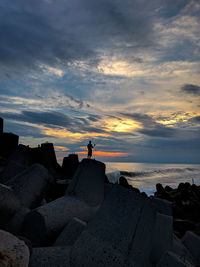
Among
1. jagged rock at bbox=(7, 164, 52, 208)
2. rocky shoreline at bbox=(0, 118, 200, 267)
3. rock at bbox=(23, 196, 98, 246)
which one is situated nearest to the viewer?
rocky shoreline at bbox=(0, 118, 200, 267)

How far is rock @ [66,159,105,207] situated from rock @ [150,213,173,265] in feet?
3.91

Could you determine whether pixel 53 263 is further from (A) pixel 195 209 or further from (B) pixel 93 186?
(A) pixel 195 209

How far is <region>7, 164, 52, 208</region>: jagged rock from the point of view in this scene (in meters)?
3.79

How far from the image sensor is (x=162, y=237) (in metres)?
2.91

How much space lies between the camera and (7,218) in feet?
9.97

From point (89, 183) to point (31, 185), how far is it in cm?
107

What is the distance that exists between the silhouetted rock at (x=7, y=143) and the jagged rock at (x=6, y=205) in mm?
5666

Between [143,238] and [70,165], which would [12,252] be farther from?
[70,165]

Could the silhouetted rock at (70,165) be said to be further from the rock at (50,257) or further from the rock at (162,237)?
the rock at (50,257)

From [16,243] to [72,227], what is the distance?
1.13 m

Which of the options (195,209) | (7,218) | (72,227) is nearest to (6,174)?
(7,218)

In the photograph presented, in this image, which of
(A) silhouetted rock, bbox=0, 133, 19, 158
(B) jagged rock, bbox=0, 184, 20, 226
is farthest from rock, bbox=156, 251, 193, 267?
(A) silhouetted rock, bbox=0, 133, 19, 158

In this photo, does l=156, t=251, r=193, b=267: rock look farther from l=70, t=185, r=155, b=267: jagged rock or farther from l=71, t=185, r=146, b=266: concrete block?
l=71, t=185, r=146, b=266: concrete block

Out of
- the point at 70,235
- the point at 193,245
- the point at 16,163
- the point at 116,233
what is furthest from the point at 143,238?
the point at 16,163
